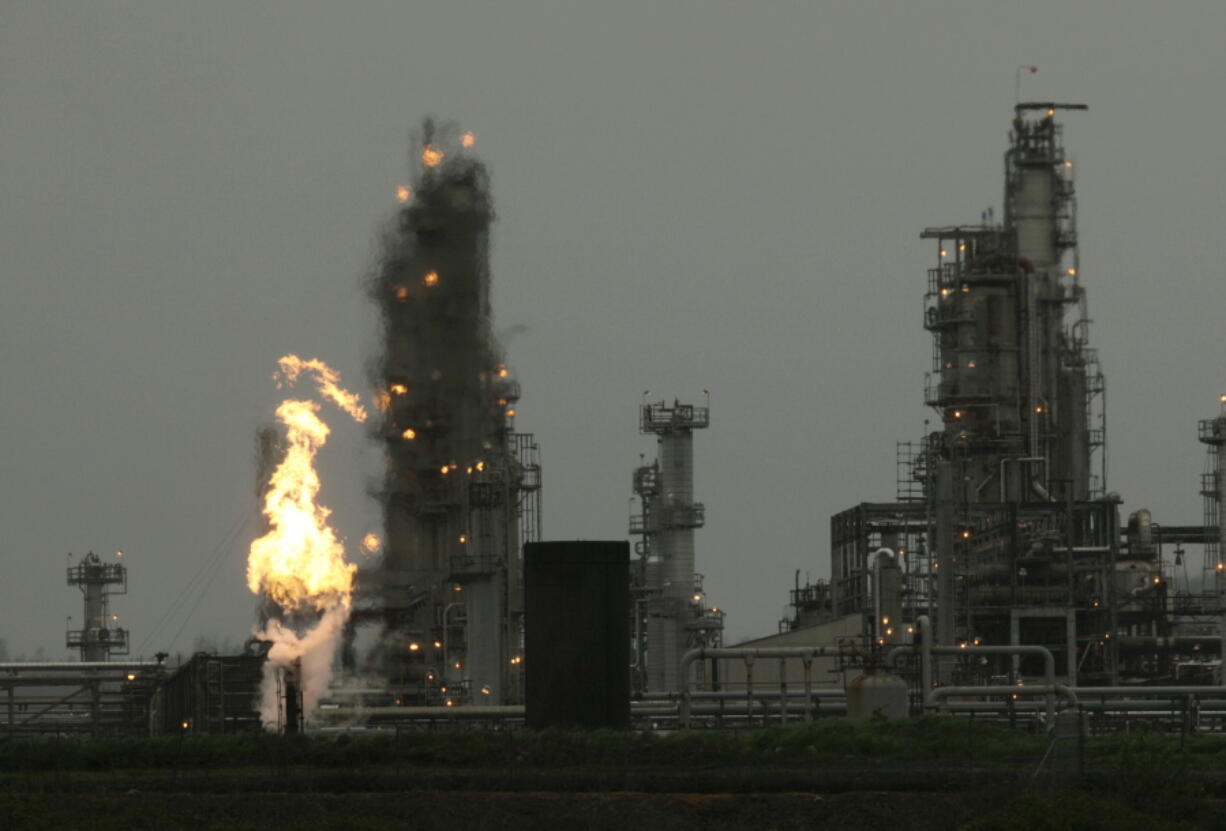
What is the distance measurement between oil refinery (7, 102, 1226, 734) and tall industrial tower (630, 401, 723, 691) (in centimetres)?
12

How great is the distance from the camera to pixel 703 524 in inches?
3595

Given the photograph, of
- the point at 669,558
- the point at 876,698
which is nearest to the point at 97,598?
the point at 669,558

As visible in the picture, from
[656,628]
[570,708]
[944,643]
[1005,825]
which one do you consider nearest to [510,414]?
[656,628]

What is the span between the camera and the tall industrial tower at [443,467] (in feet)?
224

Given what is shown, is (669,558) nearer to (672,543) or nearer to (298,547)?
(672,543)

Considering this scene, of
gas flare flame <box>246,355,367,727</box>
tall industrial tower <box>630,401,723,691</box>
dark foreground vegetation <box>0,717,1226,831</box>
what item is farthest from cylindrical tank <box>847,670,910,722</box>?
tall industrial tower <box>630,401,723,691</box>

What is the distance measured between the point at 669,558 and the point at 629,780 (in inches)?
2617

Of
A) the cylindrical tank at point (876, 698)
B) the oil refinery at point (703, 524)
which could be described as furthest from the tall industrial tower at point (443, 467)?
the cylindrical tank at point (876, 698)

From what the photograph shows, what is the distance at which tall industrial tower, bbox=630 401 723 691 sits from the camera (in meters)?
89.6

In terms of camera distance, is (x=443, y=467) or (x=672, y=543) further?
(x=672, y=543)

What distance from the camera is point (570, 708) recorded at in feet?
96.9

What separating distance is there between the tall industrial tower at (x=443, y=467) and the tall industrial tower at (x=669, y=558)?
447 inches

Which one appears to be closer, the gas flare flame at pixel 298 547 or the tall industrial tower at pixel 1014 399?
the gas flare flame at pixel 298 547

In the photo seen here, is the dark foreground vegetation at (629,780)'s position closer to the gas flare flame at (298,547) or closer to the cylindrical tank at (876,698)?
the cylindrical tank at (876,698)
